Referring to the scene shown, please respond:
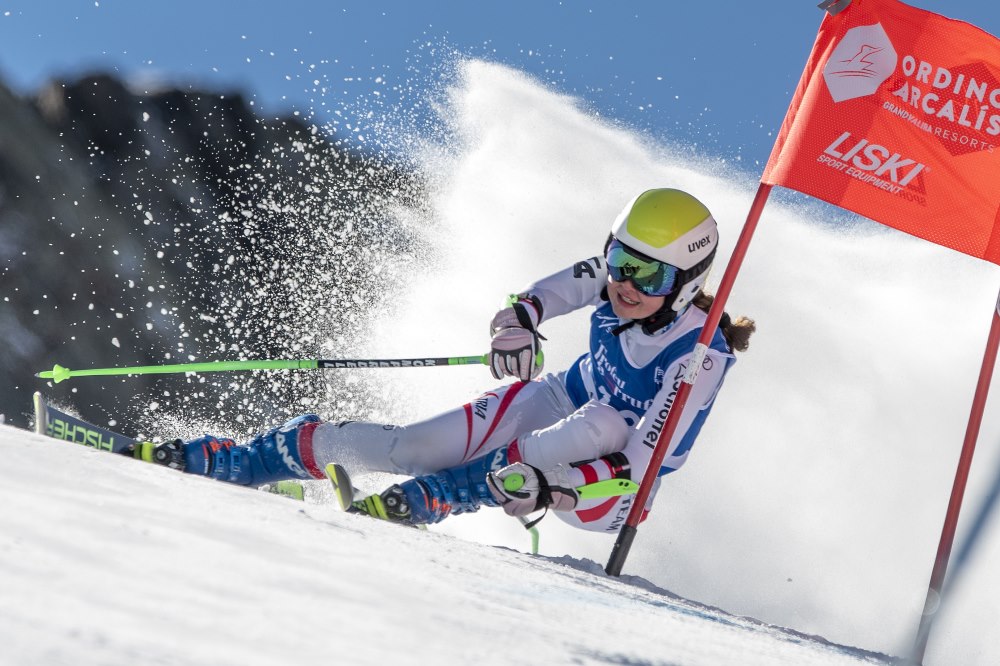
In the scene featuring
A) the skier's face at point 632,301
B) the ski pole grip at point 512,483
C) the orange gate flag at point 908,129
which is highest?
the orange gate flag at point 908,129

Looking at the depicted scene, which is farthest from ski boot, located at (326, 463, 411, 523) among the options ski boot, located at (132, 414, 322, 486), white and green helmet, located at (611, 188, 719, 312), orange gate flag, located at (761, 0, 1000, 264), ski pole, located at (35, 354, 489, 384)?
orange gate flag, located at (761, 0, 1000, 264)

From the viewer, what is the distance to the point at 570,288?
456 cm

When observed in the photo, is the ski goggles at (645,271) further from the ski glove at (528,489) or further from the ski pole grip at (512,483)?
the ski pole grip at (512,483)

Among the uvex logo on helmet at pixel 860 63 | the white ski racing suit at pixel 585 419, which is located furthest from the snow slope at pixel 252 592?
the uvex logo on helmet at pixel 860 63

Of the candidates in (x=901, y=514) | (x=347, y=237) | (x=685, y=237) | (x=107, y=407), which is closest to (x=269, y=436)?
(x=685, y=237)

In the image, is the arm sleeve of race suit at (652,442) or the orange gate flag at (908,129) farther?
the orange gate flag at (908,129)

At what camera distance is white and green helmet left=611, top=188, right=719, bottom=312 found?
4.11 meters

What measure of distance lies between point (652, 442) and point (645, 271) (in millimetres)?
741

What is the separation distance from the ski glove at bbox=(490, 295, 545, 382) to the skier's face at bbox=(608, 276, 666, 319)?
400 millimetres

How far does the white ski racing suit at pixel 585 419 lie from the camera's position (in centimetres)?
400

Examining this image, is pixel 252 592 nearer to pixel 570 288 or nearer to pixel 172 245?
pixel 570 288

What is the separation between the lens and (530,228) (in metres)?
11.3

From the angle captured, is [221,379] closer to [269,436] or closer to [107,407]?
[107,407]

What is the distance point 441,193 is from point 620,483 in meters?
8.78
